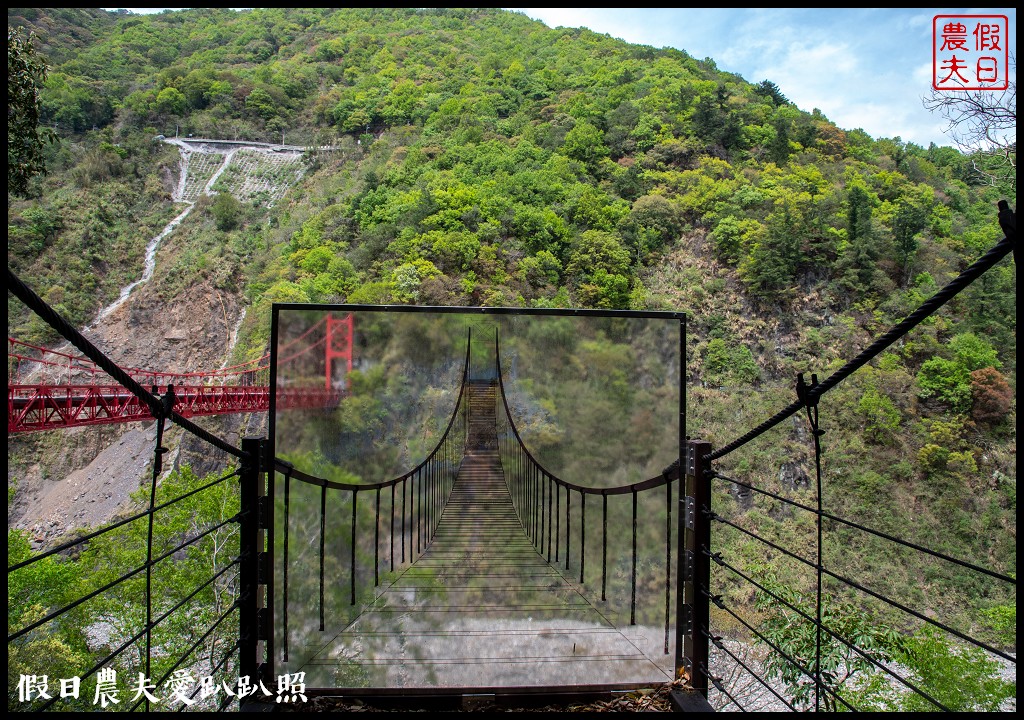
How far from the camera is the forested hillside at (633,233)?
1323 centimetres

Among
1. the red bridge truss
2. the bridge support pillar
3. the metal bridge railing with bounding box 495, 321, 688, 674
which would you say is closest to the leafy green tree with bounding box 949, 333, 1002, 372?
the red bridge truss

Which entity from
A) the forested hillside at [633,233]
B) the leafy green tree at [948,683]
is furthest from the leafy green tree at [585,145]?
the leafy green tree at [948,683]

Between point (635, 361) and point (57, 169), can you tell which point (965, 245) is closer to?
point (635, 361)

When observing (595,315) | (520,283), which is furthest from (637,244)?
(595,315)

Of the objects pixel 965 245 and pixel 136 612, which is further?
pixel 965 245

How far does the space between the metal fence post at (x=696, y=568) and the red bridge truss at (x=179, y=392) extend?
3.18 feet

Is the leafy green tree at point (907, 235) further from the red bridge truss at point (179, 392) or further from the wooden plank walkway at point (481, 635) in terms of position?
the wooden plank walkway at point (481, 635)

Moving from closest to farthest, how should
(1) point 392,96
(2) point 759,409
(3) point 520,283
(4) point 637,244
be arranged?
(2) point 759,409 < (3) point 520,283 < (4) point 637,244 < (1) point 392,96

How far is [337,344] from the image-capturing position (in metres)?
1.48

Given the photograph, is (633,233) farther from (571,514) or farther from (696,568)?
(696,568)

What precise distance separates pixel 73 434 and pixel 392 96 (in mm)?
23776

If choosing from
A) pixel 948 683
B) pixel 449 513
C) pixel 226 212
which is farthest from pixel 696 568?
pixel 226 212

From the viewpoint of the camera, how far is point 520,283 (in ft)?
54.4

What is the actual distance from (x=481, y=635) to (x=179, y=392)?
35.3ft
